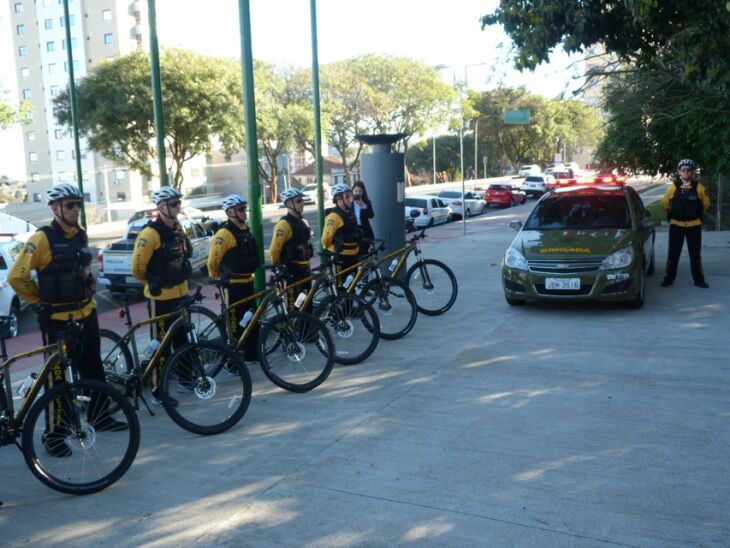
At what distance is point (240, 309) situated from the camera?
7.06m

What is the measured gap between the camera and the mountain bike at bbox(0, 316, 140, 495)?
470 cm

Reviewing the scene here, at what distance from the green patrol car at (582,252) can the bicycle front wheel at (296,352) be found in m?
3.56

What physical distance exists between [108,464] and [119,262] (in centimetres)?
1149

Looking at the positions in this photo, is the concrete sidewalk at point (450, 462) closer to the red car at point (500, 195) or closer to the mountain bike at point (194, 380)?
the mountain bike at point (194, 380)

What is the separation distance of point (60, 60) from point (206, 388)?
7089 centimetres

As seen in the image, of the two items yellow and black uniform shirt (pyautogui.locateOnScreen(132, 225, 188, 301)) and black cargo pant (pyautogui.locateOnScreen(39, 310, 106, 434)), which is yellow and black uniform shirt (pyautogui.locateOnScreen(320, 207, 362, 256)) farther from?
black cargo pant (pyautogui.locateOnScreen(39, 310, 106, 434))

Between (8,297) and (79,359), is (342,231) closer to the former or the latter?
(79,359)

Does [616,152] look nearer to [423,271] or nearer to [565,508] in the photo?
[423,271]

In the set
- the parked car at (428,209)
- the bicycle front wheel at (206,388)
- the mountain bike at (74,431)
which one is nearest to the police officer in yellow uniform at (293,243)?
the bicycle front wheel at (206,388)

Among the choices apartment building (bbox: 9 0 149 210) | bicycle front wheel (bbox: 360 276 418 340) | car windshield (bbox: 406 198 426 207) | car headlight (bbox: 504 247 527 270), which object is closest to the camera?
bicycle front wheel (bbox: 360 276 418 340)

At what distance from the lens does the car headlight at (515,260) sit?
30.9 feet

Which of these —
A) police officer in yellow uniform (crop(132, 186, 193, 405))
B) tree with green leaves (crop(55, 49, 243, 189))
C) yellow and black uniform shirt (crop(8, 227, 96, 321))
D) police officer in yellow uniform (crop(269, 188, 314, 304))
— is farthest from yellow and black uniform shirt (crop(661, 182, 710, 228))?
tree with green leaves (crop(55, 49, 243, 189))

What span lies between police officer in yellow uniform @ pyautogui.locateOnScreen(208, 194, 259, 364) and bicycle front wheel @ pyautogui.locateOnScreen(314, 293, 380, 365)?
2.42 ft

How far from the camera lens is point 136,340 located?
639 cm
